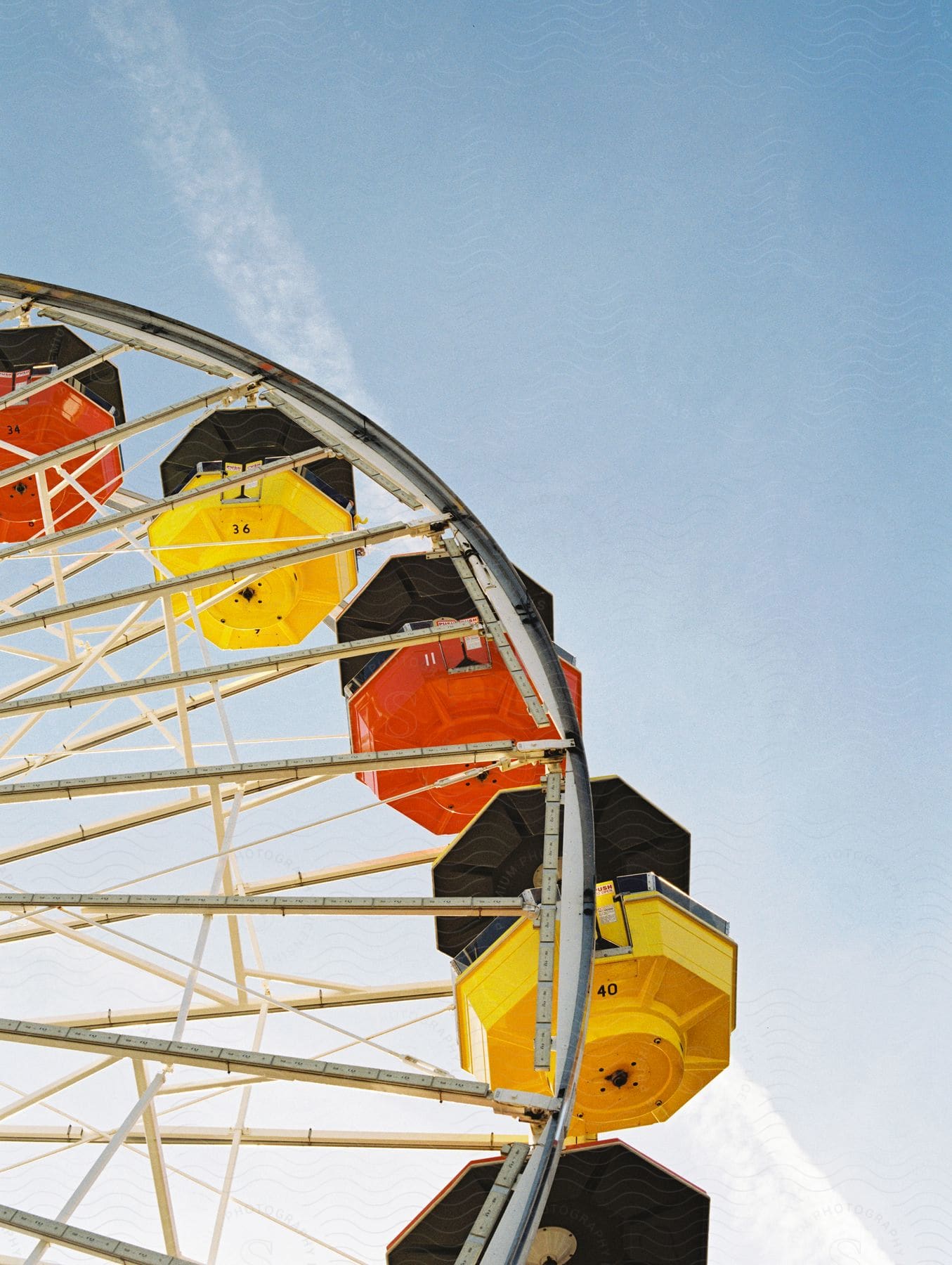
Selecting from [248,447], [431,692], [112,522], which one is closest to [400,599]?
[431,692]

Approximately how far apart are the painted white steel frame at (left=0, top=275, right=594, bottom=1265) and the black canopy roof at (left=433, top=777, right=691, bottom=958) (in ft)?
5.23

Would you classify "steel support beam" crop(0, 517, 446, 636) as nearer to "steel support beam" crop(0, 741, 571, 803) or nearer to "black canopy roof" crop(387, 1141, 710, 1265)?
"steel support beam" crop(0, 741, 571, 803)

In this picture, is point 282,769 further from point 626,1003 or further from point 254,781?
point 626,1003

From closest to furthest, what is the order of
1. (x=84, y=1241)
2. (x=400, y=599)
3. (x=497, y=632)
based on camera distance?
(x=84, y=1241) → (x=497, y=632) → (x=400, y=599)

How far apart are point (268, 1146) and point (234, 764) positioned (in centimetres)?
497

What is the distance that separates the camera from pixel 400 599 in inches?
622

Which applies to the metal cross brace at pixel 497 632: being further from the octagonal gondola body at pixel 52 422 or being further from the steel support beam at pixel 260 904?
the octagonal gondola body at pixel 52 422

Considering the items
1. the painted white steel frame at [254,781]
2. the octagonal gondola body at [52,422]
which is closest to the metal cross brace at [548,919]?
the painted white steel frame at [254,781]

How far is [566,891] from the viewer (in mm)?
7961

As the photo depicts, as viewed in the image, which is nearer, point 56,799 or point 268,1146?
point 56,799

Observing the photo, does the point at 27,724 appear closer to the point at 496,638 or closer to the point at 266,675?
the point at 266,675

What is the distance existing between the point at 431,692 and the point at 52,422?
8.76 m

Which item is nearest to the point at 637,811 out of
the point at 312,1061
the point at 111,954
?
A: the point at 111,954

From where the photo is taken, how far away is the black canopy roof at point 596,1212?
34.0ft
